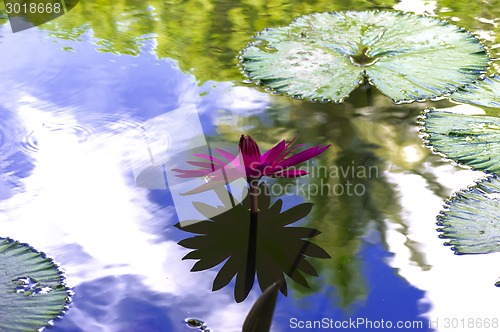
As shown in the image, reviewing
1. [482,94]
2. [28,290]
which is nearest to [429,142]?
[482,94]

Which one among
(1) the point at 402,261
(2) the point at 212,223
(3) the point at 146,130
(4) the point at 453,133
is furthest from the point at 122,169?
(4) the point at 453,133

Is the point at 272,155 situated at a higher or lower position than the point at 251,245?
higher

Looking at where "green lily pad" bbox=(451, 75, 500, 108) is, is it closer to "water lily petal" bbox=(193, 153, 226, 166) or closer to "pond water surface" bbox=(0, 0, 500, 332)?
"pond water surface" bbox=(0, 0, 500, 332)

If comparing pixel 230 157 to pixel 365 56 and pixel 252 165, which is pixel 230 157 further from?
pixel 365 56

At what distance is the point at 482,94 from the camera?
5.49 ft

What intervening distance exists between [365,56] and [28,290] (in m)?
1.12

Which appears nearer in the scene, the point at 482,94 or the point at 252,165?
the point at 252,165

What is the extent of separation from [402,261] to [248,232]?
0.27m

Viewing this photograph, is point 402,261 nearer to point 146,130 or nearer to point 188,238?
point 188,238

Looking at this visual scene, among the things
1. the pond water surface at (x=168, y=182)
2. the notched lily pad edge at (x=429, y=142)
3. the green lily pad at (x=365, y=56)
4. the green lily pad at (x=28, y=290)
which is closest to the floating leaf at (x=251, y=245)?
the pond water surface at (x=168, y=182)

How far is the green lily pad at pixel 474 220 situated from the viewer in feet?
4.02

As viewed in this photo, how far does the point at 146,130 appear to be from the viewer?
5.22 feet

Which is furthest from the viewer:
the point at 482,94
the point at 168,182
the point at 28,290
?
the point at 482,94

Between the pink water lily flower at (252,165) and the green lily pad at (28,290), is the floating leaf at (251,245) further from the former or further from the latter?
the green lily pad at (28,290)
